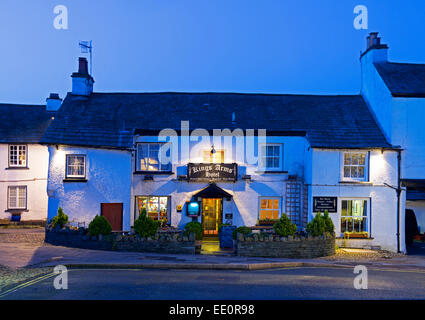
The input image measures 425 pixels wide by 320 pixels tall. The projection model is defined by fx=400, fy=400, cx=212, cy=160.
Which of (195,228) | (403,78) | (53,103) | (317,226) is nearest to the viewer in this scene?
(317,226)

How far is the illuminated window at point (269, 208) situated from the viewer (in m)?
20.8

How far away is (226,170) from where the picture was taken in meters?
20.5

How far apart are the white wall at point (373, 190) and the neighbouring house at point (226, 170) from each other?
0.05m

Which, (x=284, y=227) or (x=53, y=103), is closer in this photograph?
(x=284, y=227)

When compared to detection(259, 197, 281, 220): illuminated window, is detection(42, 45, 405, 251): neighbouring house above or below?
above

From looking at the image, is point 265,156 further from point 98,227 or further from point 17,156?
point 17,156

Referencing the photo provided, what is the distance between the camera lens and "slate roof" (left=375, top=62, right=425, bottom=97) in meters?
19.9

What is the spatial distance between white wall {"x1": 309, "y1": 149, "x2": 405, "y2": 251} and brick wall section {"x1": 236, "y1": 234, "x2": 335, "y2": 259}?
3.17 m

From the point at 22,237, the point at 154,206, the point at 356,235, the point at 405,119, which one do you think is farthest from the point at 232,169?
the point at 22,237

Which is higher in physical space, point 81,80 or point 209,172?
point 81,80

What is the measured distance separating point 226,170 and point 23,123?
52.6 feet

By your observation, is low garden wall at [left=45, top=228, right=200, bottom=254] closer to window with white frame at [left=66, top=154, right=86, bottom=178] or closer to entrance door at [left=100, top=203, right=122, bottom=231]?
entrance door at [left=100, top=203, right=122, bottom=231]

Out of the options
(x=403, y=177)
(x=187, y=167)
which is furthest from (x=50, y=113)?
(x=403, y=177)

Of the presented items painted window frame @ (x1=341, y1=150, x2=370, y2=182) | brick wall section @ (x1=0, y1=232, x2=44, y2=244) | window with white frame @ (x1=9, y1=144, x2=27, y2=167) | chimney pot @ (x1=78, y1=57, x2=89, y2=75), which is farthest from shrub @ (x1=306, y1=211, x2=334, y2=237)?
window with white frame @ (x1=9, y1=144, x2=27, y2=167)
